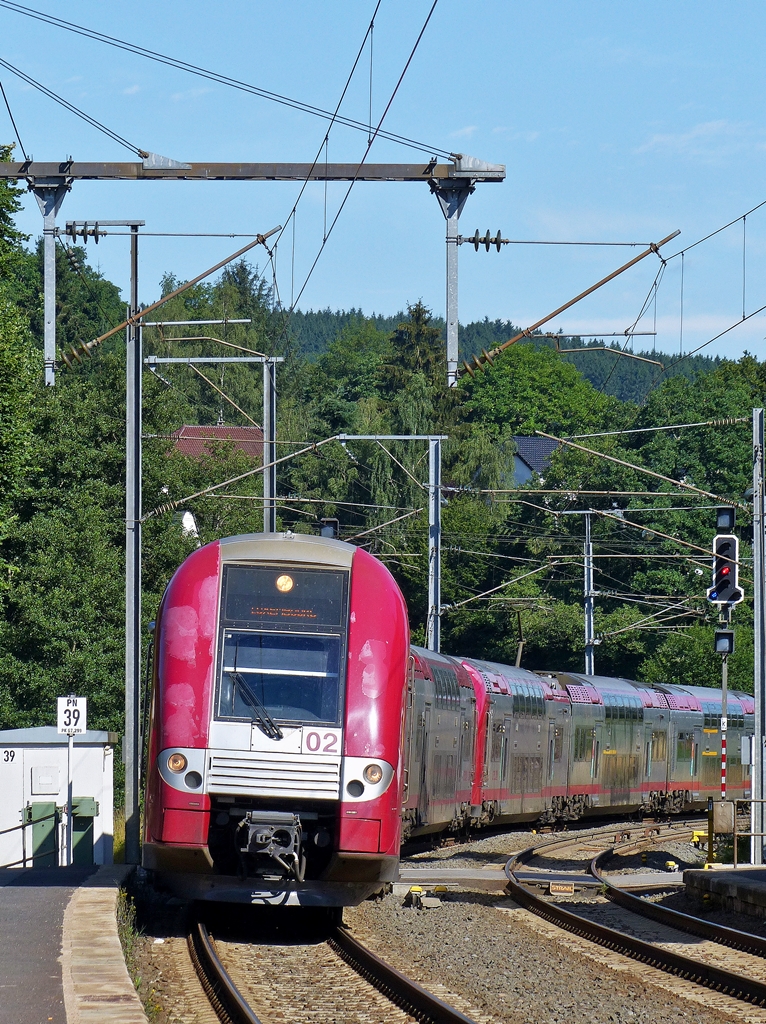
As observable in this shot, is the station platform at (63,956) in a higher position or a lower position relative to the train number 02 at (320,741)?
lower

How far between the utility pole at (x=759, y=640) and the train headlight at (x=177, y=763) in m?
11.5

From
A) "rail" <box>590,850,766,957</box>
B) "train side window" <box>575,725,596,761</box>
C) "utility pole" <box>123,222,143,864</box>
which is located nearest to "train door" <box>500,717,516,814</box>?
"train side window" <box>575,725,596,761</box>

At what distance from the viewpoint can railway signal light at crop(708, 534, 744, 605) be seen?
2184 centimetres

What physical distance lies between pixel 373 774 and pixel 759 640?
1205 centimetres

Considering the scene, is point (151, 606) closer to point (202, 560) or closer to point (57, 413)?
point (57, 413)

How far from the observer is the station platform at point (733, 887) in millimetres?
15684

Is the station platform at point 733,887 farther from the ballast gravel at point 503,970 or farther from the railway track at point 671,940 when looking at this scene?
the ballast gravel at point 503,970

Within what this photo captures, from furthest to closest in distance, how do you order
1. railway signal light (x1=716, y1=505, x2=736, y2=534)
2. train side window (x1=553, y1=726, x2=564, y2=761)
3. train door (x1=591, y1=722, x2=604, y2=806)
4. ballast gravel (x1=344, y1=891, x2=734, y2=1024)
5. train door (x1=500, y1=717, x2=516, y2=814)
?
train door (x1=591, y1=722, x2=604, y2=806) < train side window (x1=553, y1=726, x2=564, y2=761) < train door (x1=500, y1=717, x2=516, y2=814) < railway signal light (x1=716, y1=505, x2=736, y2=534) < ballast gravel (x1=344, y1=891, x2=734, y2=1024)

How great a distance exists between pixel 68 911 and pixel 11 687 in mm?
24140

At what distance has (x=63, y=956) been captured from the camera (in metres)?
9.88

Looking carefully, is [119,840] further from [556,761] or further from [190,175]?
[190,175]

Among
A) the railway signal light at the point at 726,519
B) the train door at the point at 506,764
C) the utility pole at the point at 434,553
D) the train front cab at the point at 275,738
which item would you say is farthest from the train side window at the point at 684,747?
the train front cab at the point at 275,738

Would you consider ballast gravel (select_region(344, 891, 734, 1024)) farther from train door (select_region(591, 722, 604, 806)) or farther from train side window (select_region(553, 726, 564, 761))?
train door (select_region(591, 722, 604, 806))

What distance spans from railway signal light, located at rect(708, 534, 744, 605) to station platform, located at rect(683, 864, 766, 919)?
14.1 ft
